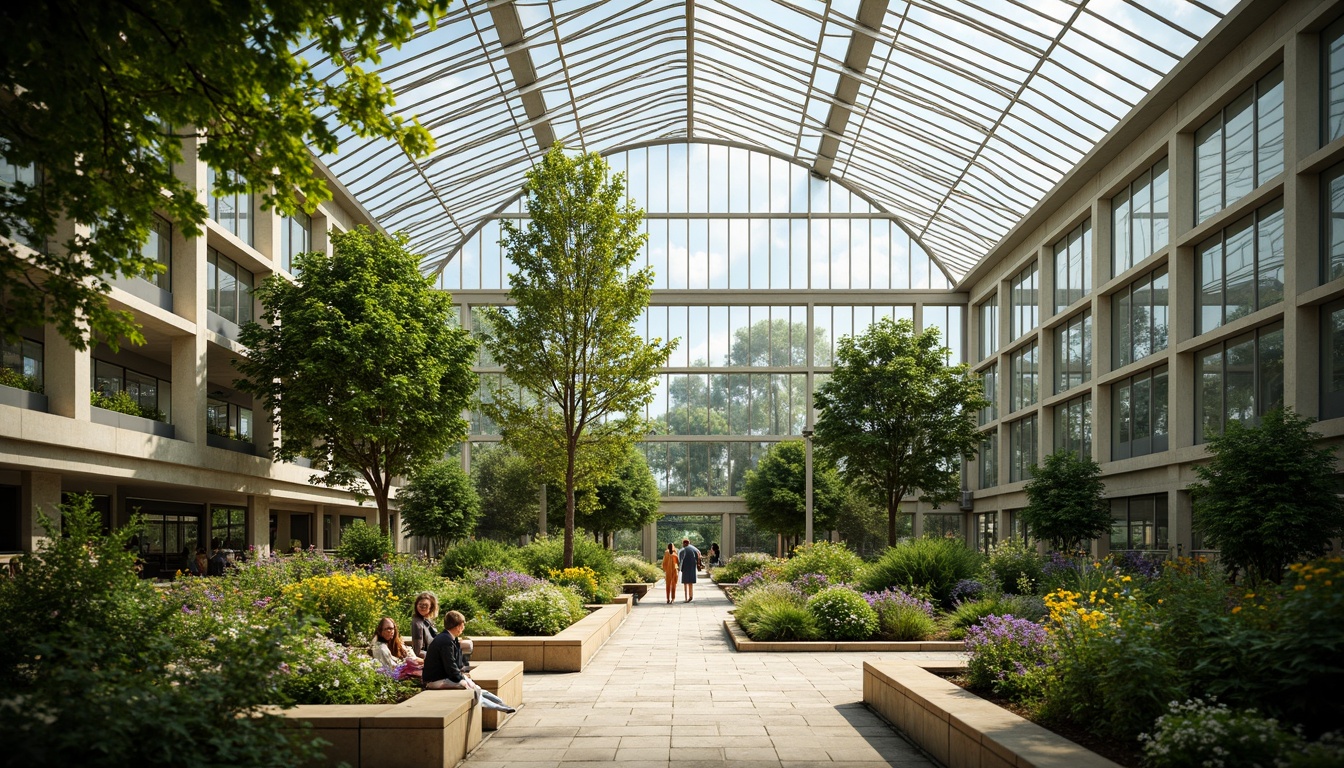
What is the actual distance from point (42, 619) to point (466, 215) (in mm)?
43345

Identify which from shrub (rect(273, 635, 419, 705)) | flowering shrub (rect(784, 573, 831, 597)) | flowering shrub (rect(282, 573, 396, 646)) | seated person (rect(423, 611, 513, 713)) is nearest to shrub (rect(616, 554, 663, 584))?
flowering shrub (rect(784, 573, 831, 597))

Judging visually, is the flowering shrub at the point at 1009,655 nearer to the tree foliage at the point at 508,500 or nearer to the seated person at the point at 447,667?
the seated person at the point at 447,667

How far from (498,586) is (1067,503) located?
1700 centimetres

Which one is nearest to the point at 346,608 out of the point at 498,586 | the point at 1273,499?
the point at 498,586

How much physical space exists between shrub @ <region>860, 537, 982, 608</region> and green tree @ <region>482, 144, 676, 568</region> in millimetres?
7566

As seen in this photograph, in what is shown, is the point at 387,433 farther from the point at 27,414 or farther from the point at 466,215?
the point at 466,215

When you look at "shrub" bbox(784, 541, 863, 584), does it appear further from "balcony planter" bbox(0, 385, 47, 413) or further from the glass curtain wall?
the glass curtain wall

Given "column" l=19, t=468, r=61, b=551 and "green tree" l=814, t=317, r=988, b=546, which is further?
"green tree" l=814, t=317, r=988, b=546

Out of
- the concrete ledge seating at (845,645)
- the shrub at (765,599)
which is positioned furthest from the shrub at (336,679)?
the shrub at (765,599)

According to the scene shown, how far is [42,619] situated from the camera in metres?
7.29

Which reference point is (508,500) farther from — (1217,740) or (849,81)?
(1217,740)

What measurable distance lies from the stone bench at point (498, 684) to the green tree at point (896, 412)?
24.1 metres

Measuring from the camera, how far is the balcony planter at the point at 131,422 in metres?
22.7

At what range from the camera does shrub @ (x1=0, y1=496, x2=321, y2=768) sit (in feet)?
15.8
